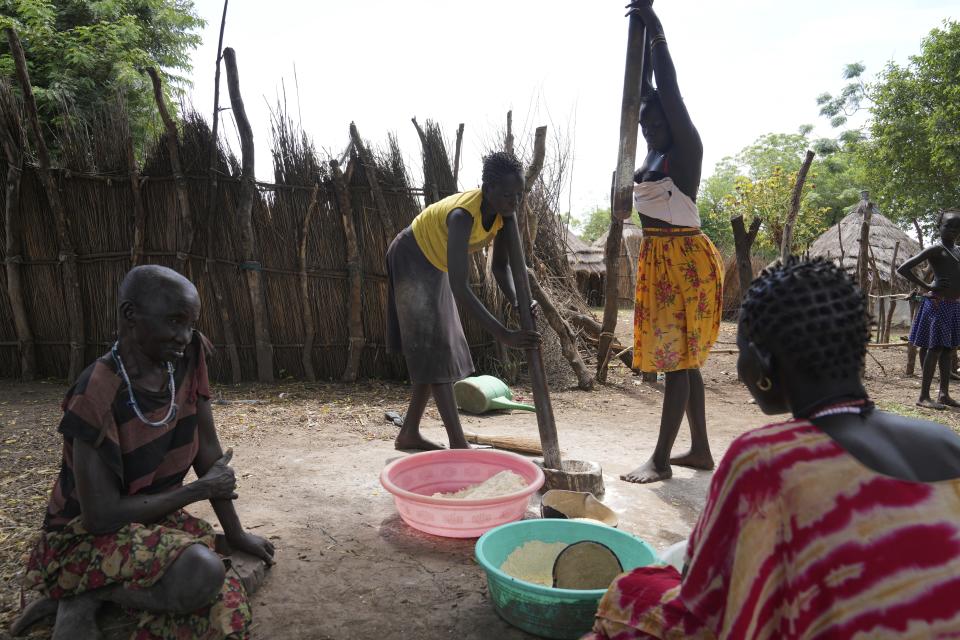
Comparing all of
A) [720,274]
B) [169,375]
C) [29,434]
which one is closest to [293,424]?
[29,434]

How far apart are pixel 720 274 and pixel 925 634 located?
88.3 inches

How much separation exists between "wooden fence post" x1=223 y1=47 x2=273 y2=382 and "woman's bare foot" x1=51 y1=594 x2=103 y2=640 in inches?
159

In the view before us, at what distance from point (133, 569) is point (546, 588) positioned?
39.7 inches

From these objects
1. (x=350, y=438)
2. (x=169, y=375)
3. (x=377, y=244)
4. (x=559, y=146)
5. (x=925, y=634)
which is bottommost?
(x=350, y=438)

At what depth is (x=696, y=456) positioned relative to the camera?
310 centimetres

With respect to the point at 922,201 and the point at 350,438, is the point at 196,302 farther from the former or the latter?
the point at 922,201

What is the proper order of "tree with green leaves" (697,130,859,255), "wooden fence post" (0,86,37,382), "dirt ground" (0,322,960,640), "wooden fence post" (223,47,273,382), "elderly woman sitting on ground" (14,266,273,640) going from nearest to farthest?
"elderly woman sitting on ground" (14,266,273,640)
"dirt ground" (0,322,960,640)
"wooden fence post" (0,86,37,382)
"wooden fence post" (223,47,273,382)
"tree with green leaves" (697,130,859,255)

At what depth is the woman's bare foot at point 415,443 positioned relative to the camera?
344 cm

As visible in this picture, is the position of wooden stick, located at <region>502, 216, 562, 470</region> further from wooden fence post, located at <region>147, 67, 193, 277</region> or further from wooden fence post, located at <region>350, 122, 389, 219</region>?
wooden fence post, located at <region>147, 67, 193, 277</region>

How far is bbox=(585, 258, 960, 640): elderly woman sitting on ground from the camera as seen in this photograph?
0.85 metres

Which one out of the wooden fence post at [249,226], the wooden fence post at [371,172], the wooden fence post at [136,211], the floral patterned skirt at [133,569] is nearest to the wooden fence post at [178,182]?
the wooden fence post at [136,211]

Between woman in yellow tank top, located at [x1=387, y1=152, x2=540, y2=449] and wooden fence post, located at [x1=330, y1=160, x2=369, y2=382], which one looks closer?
woman in yellow tank top, located at [x1=387, y1=152, x2=540, y2=449]

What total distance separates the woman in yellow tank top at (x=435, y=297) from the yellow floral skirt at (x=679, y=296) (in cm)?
67

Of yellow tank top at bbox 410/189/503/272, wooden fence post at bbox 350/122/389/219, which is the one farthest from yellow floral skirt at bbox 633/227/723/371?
wooden fence post at bbox 350/122/389/219
